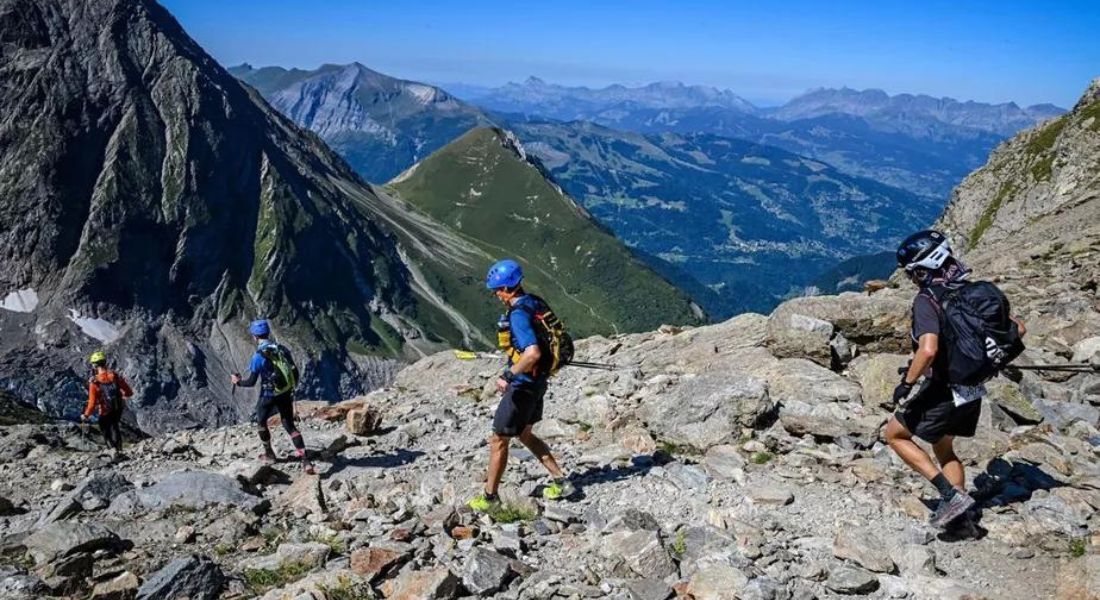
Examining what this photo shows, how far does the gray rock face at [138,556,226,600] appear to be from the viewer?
28.6ft

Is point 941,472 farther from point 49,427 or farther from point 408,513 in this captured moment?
point 49,427

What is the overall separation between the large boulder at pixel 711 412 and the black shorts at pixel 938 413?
413 cm

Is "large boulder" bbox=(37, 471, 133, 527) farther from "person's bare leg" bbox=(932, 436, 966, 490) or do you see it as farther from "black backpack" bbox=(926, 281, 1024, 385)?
"black backpack" bbox=(926, 281, 1024, 385)

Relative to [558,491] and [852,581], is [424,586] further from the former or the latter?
[852,581]

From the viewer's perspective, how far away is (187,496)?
12.4 meters

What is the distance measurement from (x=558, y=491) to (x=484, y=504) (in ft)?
4.01

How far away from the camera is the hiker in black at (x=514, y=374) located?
11.2 metres

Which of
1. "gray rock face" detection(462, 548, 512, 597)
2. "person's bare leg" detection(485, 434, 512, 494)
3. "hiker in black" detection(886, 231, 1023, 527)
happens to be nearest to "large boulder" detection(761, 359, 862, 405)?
"hiker in black" detection(886, 231, 1023, 527)

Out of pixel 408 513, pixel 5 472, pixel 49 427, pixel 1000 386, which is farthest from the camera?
pixel 49 427

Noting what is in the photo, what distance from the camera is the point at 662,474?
1242 cm

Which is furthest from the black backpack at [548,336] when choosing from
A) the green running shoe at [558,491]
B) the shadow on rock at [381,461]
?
the shadow on rock at [381,461]

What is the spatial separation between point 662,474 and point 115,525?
333 inches

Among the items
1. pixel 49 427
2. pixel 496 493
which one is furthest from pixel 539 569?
pixel 49 427

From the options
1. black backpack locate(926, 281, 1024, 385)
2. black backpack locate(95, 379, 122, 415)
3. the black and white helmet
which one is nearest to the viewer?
black backpack locate(926, 281, 1024, 385)
